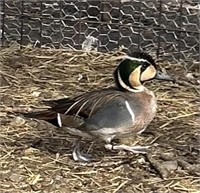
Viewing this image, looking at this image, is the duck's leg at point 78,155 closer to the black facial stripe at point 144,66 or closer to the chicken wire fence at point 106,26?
the black facial stripe at point 144,66

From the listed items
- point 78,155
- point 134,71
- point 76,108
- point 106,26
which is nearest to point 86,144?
point 78,155

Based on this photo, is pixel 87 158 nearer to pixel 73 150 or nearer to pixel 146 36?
pixel 73 150

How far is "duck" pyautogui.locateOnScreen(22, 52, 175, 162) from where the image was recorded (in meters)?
3.37

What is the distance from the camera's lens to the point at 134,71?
3514 mm

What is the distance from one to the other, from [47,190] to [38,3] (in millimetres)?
2927

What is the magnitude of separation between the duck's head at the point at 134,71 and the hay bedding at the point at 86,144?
1.15ft

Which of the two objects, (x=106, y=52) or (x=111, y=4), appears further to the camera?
(x=111, y=4)

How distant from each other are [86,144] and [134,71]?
48 centimetres

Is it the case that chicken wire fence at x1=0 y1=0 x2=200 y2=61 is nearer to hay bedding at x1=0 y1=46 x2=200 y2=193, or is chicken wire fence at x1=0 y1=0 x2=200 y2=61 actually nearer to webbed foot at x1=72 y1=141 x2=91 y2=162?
hay bedding at x1=0 y1=46 x2=200 y2=193

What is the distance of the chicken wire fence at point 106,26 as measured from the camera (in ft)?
17.2

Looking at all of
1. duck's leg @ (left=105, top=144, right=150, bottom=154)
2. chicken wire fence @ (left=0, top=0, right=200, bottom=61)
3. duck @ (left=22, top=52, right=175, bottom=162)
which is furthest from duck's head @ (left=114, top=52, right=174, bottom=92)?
chicken wire fence @ (left=0, top=0, right=200, bottom=61)

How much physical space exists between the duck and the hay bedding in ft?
0.38

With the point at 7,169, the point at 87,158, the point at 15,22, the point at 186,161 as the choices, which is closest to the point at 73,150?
the point at 87,158

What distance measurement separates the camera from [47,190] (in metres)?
3.28
